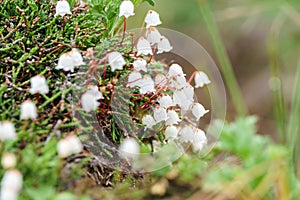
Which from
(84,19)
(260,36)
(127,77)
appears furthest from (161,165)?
(260,36)

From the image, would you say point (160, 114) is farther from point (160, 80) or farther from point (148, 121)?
point (160, 80)

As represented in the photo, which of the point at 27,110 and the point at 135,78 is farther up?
the point at 135,78

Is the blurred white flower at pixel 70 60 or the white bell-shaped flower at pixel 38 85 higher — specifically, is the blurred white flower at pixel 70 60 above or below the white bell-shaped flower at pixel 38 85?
above

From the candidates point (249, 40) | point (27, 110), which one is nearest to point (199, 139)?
point (27, 110)

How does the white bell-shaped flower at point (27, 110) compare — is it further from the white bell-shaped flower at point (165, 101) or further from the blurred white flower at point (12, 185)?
the white bell-shaped flower at point (165, 101)

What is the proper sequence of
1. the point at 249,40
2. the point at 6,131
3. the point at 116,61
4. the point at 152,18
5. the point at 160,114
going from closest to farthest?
1. the point at 6,131
2. the point at 116,61
3. the point at 160,114
4. the point at 152,18
5. the point at 249,40

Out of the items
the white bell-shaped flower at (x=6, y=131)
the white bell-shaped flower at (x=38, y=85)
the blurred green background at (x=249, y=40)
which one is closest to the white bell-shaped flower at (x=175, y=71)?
the white bell-shaped flower at (x=38, y=85)

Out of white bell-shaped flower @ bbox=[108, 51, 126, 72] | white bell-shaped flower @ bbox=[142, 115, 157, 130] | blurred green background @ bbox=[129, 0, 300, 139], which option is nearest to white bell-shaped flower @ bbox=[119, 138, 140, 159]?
white bell-shaped flower @ bbox=[142, 115, 157, 130]
